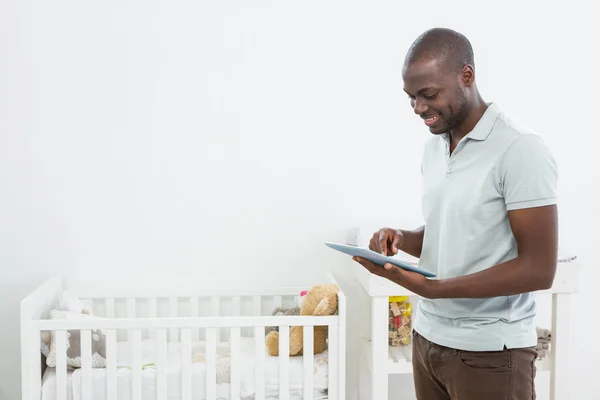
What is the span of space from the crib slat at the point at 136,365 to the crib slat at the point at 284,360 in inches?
17.6

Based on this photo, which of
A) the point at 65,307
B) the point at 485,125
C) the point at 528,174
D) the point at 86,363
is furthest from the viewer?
the point at 65,307

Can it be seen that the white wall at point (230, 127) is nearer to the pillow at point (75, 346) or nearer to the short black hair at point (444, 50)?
the pillow at point (75, 346)

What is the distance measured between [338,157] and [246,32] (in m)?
0.61

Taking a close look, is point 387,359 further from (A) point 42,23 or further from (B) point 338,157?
(A) point 42,23

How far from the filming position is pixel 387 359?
6.88ft

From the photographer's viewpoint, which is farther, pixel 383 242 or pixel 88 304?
pixel 88 304

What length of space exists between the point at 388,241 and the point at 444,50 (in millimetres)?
457

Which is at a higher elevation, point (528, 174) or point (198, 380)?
point (528, 174)

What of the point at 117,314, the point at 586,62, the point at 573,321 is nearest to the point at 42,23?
the point at 117,314

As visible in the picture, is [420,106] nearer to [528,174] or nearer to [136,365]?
[528,174]

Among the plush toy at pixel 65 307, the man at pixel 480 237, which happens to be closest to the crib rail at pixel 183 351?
the plush toy at pixel 65 307

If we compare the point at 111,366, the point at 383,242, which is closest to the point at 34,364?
the point at 111,366

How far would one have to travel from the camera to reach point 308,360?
2.04m

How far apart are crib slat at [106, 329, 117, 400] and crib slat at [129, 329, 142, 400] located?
56mm
